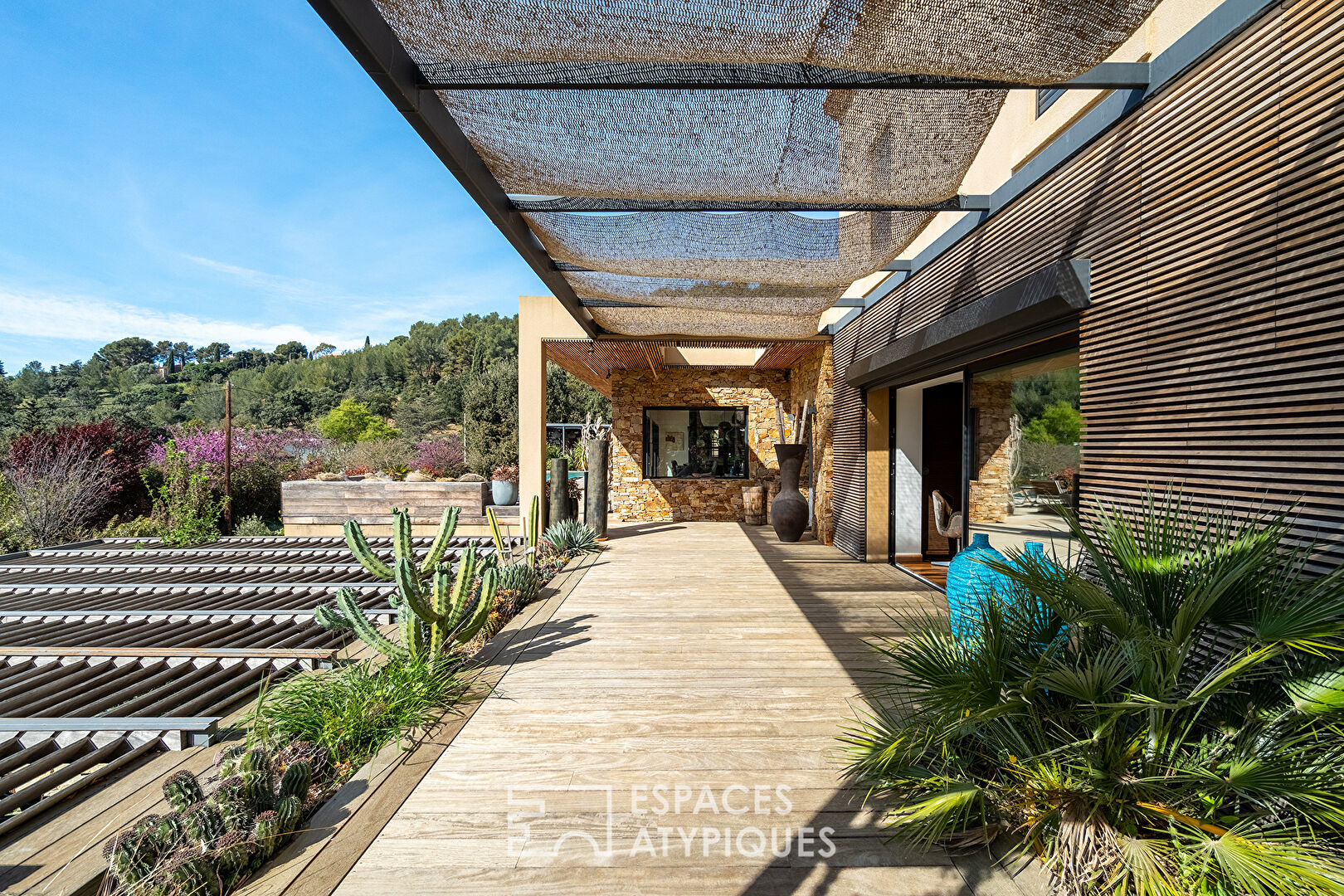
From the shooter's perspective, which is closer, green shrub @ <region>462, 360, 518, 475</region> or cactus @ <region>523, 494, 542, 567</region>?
cactus @ <region>523, 494, 542, 567</region>

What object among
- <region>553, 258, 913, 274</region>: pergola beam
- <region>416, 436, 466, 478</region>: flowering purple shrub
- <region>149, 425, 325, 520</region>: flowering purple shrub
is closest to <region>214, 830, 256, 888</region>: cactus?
<region>553, 258, 913, 274</region>: pergola beam

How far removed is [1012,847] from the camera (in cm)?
187

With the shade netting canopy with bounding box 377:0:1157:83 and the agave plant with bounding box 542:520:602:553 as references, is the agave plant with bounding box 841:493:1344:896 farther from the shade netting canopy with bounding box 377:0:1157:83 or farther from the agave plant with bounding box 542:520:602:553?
the agave plant with bounding box 542:520:602:553

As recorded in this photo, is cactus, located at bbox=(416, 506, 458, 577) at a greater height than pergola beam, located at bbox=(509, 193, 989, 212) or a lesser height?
lesser

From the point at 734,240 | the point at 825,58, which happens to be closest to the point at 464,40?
the point at 825,58

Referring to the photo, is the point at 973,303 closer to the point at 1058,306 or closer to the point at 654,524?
the point at 1058,306

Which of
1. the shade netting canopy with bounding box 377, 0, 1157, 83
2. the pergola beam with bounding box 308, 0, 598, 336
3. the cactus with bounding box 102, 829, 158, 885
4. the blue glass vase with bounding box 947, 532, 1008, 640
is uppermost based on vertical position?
the shade netting canopy with bounding box 377, 0, 1157, 83

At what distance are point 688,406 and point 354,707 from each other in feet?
27.0

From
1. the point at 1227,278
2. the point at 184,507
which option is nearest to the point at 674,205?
the point at 1227,278

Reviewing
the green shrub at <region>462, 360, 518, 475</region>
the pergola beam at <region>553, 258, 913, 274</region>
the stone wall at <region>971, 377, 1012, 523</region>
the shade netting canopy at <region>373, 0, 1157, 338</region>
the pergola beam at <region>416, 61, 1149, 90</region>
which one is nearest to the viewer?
the shade netting canopy at <region>373, 0, 1157, 338</region>

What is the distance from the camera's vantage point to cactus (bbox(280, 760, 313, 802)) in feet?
6.49

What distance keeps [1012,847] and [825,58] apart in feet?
8.99

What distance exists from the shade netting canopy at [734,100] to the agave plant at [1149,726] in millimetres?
1736

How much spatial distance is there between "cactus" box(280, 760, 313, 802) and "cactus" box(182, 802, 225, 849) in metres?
0.21
